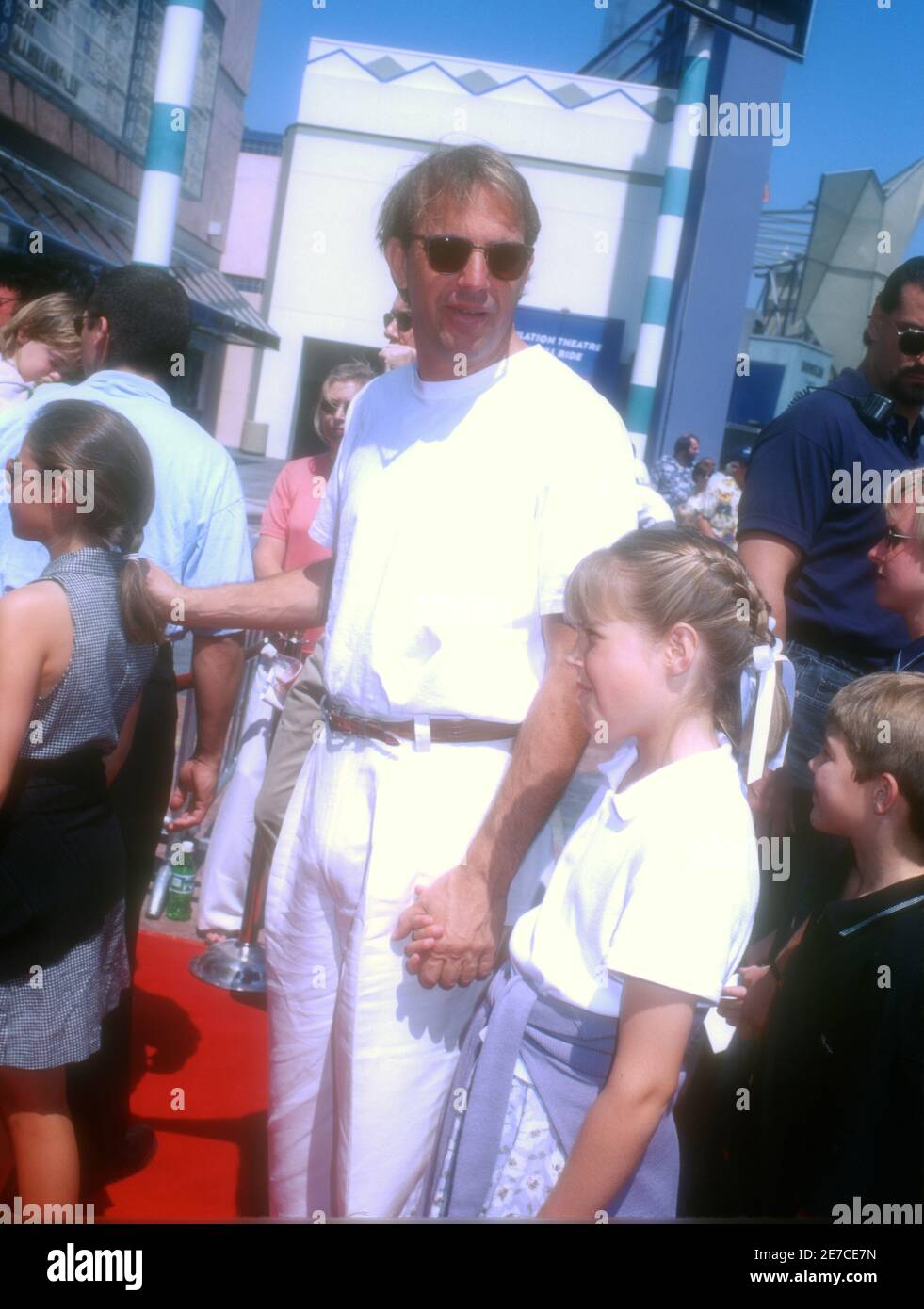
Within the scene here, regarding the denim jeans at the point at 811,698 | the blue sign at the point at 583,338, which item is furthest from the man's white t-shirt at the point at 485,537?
the blue sign at the point at 583,338

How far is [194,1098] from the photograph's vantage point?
2.82m

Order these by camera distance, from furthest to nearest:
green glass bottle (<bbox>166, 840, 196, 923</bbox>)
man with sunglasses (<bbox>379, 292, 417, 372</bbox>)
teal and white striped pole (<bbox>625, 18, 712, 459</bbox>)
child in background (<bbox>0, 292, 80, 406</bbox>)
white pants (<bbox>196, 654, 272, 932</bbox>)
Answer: teal and white striped pole (<bbox>625, 18, 712, 459</bbox>), green glass bottle (<bbox>166, 840, 196, 923</bbox>), white pants (<bbox>196, 654, 272, 932</bbox>), man with sunglasses (<bbox>379, 292, 417, 372</bbox>), child in background (<bbox>0, 292, 80, 406</bbox>)

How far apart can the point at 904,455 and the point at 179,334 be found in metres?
1.63

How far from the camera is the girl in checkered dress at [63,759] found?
6.05 ft

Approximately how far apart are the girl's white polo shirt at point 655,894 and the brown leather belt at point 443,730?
0.23m

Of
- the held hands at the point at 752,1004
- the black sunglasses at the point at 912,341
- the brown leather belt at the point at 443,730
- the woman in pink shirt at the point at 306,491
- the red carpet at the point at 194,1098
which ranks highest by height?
the black sunglasses at the point at 912,341

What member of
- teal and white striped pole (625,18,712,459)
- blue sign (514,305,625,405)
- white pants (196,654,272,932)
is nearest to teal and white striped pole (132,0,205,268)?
white pants (196,654,272,932)

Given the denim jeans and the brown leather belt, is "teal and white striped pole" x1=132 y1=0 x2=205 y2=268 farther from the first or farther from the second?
the brown leather belt

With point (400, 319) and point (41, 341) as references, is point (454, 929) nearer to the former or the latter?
point (400, 319)

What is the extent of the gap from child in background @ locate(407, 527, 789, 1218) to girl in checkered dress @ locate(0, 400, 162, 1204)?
737mm

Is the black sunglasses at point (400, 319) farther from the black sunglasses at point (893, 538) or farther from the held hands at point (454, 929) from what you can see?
the held hands at point (454, 929)

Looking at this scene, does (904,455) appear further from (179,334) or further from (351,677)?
(179,334)

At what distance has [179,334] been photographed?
251 centimetres

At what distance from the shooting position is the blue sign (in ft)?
53.4
